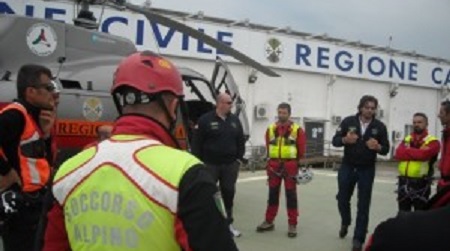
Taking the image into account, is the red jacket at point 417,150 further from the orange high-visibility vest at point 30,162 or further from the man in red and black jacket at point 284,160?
the orange high-visibility vest at point 30,162

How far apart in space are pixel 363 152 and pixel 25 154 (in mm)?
4200

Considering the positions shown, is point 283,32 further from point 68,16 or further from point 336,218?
point 336,218

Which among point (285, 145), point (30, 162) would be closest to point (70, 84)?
point (285, 145)

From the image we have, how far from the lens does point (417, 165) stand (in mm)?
6809

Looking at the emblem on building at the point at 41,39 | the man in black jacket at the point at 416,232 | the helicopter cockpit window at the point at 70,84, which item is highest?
the emblem on building at the point at 41,39

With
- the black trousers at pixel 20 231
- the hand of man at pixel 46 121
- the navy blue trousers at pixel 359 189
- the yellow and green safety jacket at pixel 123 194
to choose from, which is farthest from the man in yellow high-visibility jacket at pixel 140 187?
the navy blue trousers at pixel 359 189

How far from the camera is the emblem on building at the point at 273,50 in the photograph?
2038 centimetres

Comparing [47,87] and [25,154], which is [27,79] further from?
[25,154]

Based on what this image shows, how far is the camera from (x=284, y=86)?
2123 cm

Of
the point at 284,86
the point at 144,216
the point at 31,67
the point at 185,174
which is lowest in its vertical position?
the point at 144,216

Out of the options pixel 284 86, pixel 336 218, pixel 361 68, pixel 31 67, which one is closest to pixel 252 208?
pixel 336 218

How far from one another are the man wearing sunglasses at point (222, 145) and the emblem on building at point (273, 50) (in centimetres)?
1340

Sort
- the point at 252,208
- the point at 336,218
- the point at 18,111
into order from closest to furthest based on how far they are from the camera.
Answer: the point at 18,111
the point at 336,218
the point at 252,208

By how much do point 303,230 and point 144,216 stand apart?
6367mm
